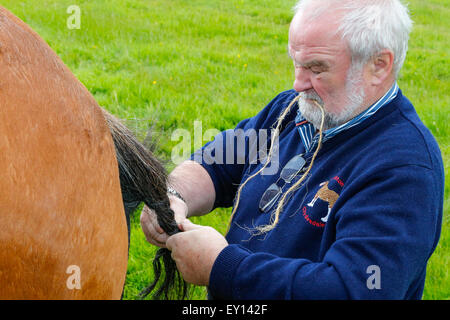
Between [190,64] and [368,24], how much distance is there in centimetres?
337

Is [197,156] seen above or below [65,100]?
below

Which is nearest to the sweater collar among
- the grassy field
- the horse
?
the horse

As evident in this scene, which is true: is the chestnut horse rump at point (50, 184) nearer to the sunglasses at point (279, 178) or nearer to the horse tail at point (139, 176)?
the horse tail at point (139, 176)

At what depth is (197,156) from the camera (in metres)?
2.01

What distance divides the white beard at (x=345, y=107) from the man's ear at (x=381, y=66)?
0.05 meters

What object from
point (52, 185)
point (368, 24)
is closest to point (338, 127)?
point (368, 24)

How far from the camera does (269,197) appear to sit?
166cm

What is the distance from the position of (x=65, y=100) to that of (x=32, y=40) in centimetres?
17

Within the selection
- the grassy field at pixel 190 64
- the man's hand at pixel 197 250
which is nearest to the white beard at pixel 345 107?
the man's hand at pixel 197 250

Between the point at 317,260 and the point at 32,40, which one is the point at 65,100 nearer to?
the point at 32,40

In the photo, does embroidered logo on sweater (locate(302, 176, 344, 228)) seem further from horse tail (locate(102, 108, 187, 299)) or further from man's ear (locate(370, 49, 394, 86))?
horse tail (locate(102, 108, 187, 299))

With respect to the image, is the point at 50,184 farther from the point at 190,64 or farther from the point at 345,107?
the point at 190,64

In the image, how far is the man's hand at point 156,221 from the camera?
1.65 meters
